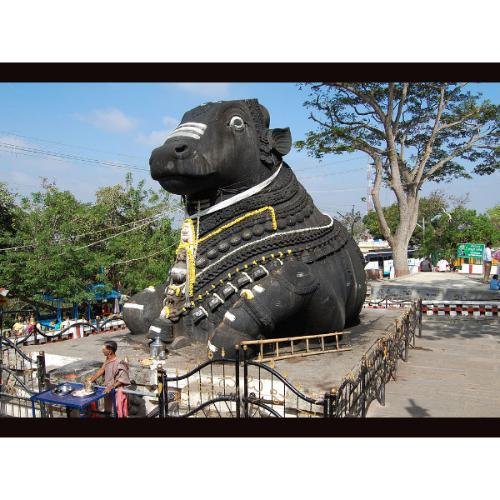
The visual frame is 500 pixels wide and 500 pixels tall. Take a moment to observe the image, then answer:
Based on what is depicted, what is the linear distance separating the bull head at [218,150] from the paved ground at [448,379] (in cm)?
336

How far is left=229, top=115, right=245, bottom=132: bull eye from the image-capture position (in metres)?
6.59

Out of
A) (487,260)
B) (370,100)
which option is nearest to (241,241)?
(370,100)

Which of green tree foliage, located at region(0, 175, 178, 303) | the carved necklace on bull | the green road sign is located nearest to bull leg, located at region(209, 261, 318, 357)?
the carved necklace on bull

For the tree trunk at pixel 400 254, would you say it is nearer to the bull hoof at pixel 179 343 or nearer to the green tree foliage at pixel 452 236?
the green tree foliage at pixel 452 236

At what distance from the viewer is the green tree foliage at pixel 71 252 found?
47.3ft

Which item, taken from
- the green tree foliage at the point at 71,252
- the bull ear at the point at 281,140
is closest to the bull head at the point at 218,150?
the bull ear at the point at 281,140

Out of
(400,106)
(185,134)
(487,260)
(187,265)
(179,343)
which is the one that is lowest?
(179,343)

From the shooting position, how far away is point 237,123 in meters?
6.62

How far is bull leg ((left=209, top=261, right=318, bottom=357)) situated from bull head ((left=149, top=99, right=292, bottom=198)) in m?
1.45

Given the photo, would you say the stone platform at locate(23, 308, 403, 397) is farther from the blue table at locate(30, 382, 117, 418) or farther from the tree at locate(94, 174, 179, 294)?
the tree at locate(94, 174, 179, 294)

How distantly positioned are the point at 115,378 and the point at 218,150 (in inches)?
122

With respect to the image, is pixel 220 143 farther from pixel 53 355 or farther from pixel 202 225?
pixel 53 355

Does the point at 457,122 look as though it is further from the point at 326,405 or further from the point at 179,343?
the point at 326,405
